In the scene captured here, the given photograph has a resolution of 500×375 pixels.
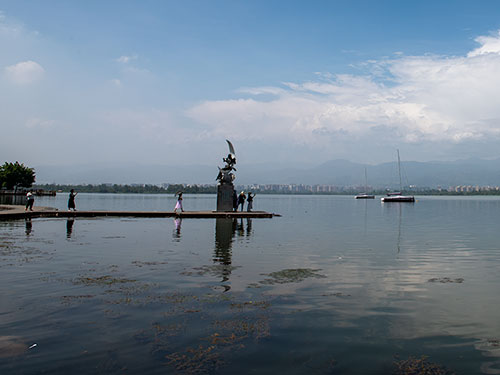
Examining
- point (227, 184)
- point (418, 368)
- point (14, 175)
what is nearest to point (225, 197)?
point (227, 184)

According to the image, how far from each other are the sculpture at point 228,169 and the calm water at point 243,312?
75.2 feet

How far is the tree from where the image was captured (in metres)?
124

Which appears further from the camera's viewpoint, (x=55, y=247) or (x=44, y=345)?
(x=55, y=247)

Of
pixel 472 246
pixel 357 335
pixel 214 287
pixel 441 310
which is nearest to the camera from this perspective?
pixel 357 335

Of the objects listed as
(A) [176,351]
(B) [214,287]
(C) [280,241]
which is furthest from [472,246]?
(A) [176,351]

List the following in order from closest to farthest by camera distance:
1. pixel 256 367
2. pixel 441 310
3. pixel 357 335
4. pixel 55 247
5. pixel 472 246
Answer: pixel 256 367
pixel 357 335
pixel 441 310
pixel 55 247
pixel 472 246

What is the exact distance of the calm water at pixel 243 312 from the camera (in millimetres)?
7250

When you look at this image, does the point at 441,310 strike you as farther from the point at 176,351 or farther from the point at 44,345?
the point at 44,345

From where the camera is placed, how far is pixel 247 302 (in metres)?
10.8

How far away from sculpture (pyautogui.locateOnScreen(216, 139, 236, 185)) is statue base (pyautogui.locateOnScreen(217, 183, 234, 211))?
1.78ft

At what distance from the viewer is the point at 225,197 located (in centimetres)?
4412

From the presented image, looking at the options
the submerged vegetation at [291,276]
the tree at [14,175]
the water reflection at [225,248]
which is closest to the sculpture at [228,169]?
the water reflection at [225,248]

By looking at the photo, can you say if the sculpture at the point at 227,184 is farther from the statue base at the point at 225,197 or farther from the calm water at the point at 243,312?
the calm water at the point at 243,312

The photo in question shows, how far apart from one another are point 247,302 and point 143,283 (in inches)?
145
